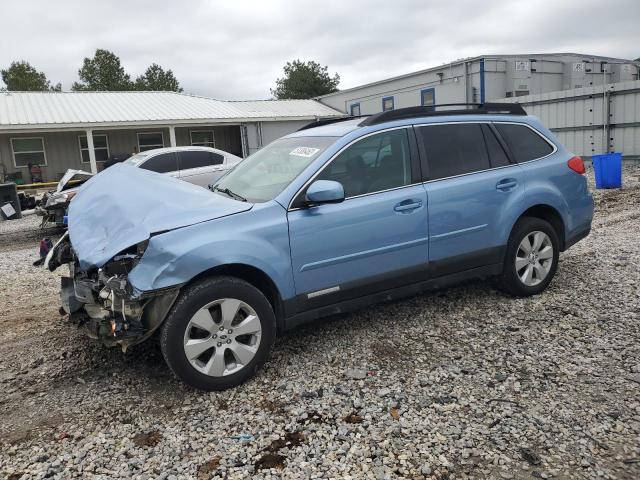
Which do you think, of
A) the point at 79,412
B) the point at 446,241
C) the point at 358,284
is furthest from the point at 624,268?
the point at 79,412

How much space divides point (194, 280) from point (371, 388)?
1.38 metres

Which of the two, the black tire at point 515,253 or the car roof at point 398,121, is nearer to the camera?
the car roof at point 398,121

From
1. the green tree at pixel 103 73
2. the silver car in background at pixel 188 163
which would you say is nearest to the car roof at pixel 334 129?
the silver car in background at pixel 188 163

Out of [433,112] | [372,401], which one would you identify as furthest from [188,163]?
[372,401]

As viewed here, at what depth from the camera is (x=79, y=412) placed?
330 cm

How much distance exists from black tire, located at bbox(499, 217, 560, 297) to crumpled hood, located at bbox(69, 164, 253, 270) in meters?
2.49

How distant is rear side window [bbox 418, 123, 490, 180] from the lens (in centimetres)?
433

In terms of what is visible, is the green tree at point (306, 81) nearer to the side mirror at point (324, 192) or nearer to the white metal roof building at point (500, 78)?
the white metal roof building at point (500, 78)

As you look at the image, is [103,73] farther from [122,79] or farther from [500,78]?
[500,78]

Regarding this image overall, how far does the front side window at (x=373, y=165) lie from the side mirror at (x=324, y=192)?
0.62ft

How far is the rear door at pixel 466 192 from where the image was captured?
4234 mm

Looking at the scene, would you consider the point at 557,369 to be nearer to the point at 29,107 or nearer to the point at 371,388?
the point at 371,388

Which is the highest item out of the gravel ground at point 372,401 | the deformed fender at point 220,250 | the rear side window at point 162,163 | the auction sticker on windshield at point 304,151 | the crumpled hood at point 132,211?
the rear side window at point 162,163

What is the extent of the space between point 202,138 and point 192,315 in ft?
Answer: 77.8
